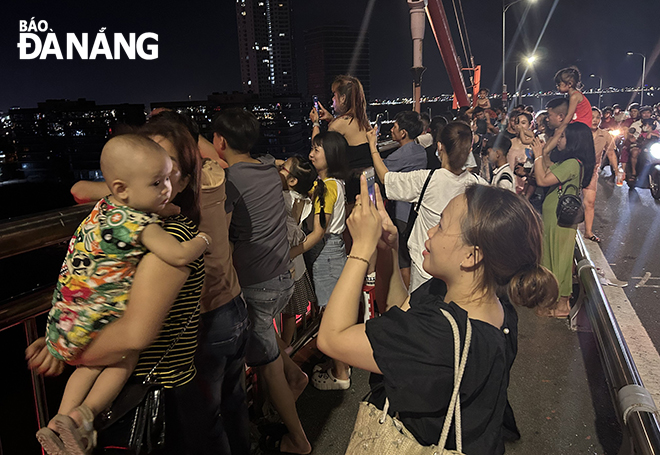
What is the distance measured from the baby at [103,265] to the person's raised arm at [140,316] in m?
0.03

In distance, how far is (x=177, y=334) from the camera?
68.1 inches

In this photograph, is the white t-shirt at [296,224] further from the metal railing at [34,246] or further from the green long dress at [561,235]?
the green long dress at [561,235]

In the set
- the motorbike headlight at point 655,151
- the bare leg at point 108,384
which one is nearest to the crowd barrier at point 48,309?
the bare leg at point 108,384

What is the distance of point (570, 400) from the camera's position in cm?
356

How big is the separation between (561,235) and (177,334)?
495 centimetres

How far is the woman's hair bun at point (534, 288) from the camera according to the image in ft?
5.48

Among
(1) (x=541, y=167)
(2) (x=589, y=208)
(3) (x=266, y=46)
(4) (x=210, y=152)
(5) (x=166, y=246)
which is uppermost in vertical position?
(3) (x=266, y=46)

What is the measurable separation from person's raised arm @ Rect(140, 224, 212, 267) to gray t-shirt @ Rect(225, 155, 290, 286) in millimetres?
1146

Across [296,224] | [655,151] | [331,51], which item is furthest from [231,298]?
[331,51]

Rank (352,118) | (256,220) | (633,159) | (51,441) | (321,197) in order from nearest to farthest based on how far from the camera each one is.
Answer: (51,441) < (256,220) < (321,197) < (352,118) < (633,159)

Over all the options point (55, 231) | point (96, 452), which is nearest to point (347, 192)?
point (55, 231)

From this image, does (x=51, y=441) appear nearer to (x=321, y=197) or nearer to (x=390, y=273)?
(x=390, y=273)

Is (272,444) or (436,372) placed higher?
(436,372)

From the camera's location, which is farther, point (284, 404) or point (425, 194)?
point (425, 194)
